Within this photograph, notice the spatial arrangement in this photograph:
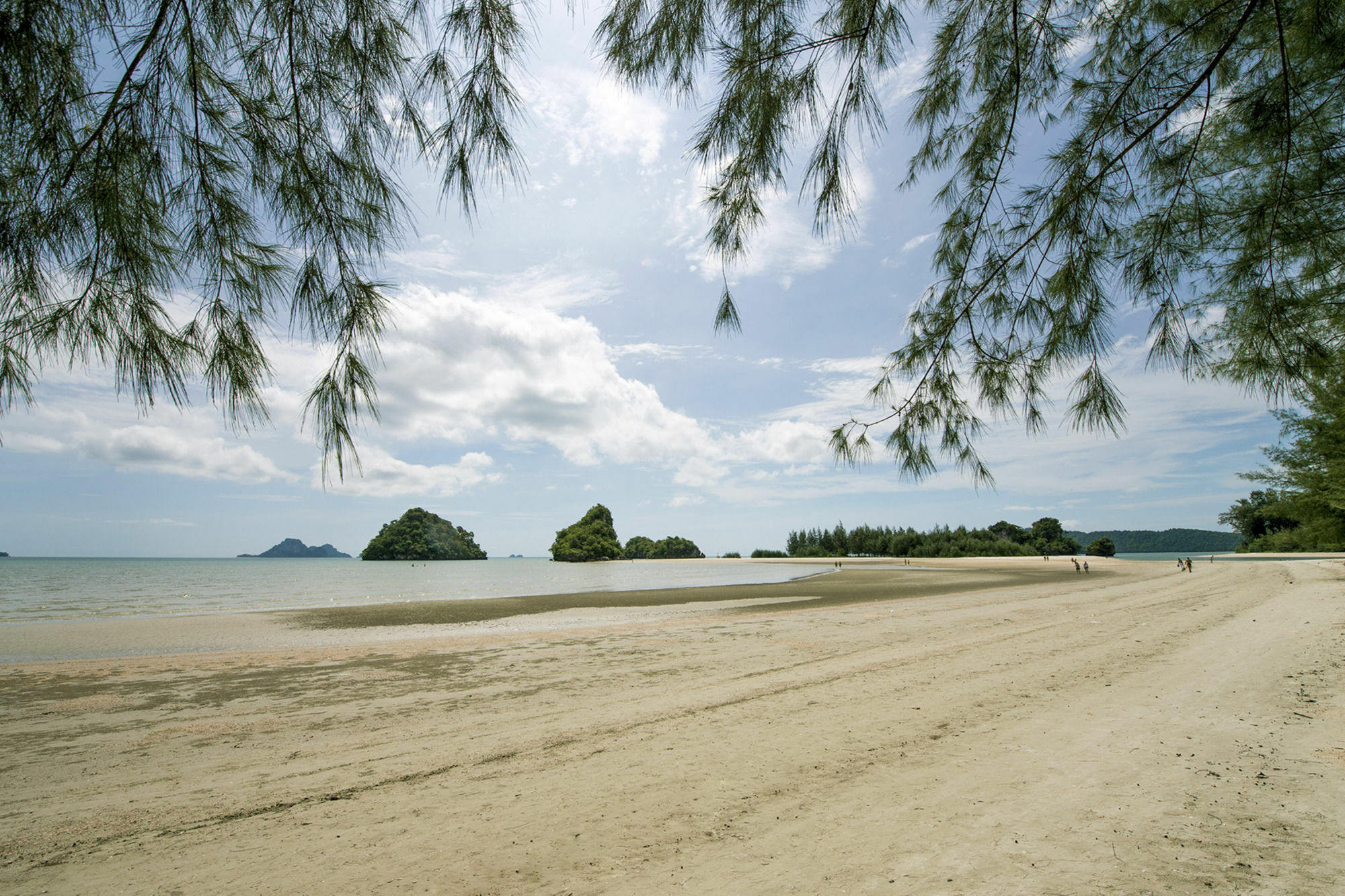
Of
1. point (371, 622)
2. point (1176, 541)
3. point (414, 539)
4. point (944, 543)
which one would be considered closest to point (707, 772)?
point (371, 622)

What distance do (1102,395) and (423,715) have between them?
225 inches

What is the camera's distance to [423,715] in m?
4.78

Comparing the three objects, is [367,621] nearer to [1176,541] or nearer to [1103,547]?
[1103,547]

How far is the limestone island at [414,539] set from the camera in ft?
328

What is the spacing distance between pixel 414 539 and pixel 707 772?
11163cm

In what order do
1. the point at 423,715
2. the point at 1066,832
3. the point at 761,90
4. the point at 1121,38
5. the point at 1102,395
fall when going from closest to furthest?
the point at 1066,832 < the point at 761,90 < the point at 1102,395 < the point at 1121,38 < the point at 423,715

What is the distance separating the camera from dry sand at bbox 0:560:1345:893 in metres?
2.19

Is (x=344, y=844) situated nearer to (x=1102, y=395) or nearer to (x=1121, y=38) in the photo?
(x=1102, y=395)

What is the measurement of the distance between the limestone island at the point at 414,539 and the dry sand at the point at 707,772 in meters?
103

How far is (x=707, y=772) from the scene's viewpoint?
3.16 m

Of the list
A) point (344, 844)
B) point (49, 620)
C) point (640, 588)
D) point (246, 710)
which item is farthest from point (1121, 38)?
point (640, 588)

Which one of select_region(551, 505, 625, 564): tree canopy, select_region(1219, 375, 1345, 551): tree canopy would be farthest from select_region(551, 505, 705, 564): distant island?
select_region(1219, 375, 1345, 551): tree canopy

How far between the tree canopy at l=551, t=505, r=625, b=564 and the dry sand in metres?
88.1

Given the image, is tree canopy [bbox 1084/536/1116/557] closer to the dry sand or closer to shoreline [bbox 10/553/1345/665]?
shoreline [bbox 10/553/1345/665]
